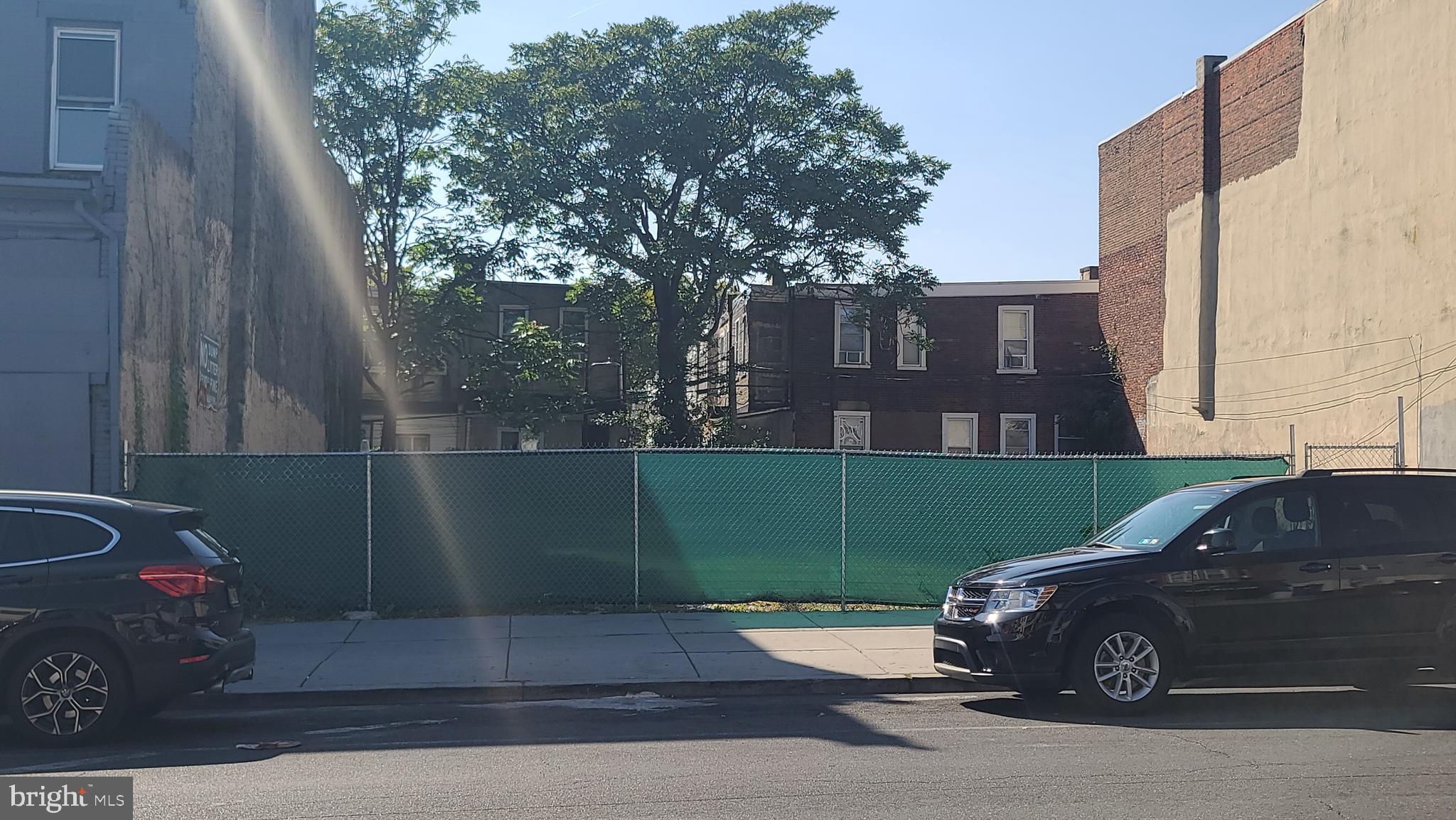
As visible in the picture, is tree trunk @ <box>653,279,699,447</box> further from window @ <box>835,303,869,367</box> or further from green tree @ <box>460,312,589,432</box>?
window @ <box>835,303,869,367</box>

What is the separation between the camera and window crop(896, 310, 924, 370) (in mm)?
31688

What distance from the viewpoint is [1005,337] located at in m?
31.8

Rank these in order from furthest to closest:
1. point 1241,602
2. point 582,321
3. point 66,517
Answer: point 582,321
point 1241,602
point 66,517

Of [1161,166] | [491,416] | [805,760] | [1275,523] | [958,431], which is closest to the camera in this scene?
[805,760]

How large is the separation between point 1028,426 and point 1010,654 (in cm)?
2350

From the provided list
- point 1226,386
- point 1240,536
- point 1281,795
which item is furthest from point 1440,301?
point 1281,795

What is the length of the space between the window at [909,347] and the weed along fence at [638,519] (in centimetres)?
1697

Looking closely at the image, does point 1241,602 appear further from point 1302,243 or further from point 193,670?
point 1302,243

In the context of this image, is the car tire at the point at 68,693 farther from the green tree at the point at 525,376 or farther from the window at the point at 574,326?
the window at the point at 574,326

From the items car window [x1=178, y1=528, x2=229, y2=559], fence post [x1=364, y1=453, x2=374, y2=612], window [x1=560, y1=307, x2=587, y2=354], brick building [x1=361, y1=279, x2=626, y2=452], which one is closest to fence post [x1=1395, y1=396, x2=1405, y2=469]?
fence post [x1=364, y1=453, x2=374, y2=612]

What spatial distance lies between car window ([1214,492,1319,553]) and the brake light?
7.27m

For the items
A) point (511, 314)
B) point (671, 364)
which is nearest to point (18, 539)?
point (671, 364)

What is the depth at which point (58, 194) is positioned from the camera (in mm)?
12922

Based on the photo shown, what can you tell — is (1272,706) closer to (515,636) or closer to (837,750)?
(837,750)
